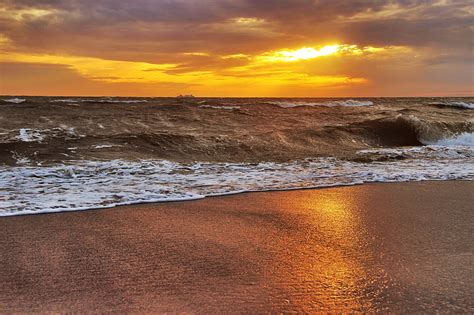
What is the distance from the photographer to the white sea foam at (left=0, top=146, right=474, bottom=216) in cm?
622

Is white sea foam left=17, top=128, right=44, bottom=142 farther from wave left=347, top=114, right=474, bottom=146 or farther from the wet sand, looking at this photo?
wave left=347, top=114, right=474, bottom=146

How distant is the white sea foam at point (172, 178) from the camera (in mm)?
6219

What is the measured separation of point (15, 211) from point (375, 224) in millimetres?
4106

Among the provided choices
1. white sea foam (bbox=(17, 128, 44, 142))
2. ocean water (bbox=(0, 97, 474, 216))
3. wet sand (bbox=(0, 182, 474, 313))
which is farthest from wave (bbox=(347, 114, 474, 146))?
wet sand (bbox=(0, 182, 474, 313))

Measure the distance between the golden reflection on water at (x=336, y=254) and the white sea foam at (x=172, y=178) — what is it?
4.80 ft

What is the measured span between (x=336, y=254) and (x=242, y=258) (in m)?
0.80

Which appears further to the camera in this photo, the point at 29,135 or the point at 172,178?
the point at 29,135

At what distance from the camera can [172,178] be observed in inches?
320

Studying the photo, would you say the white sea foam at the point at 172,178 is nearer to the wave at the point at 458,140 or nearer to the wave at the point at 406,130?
the wave at the point at 406,130

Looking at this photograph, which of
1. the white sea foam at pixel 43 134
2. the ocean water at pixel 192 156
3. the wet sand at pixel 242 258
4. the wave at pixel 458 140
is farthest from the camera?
the wave at pixel 458 140

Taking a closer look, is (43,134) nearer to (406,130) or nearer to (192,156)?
(192,156)

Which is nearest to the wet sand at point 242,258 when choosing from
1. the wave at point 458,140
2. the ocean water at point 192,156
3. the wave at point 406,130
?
the ocean water at point 192,156

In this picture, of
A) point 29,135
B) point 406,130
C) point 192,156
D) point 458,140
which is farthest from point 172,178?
point 458,140

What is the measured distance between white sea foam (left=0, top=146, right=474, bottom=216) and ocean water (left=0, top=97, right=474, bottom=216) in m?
0.02
